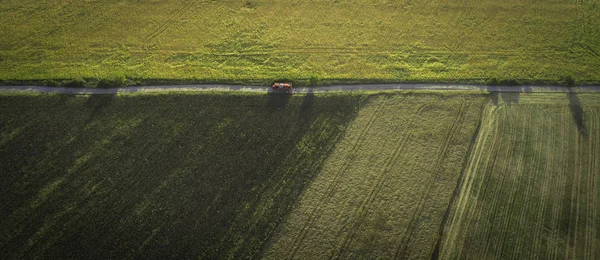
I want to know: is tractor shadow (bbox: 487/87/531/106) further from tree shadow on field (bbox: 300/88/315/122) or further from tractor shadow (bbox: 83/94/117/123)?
tractor shadow (bbox: 83/94/117/123)

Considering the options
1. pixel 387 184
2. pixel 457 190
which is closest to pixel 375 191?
pixel 387 184

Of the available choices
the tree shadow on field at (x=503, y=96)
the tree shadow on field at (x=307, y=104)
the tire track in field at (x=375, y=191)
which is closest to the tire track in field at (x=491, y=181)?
the tree shadow on field at (x=503, y=96)

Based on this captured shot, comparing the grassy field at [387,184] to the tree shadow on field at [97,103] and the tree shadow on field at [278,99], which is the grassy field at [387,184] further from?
the tree shadow on field at [97,103]

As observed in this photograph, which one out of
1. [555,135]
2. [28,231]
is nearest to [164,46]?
[28,231]

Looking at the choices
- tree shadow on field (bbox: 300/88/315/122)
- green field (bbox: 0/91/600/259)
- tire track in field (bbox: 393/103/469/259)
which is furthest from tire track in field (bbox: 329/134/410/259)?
tree shadow on field (bbox: 300/88/315/122)

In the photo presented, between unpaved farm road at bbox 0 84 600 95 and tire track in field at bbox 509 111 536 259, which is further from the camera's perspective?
unpaved farm road at bbox 0 84 600 95
